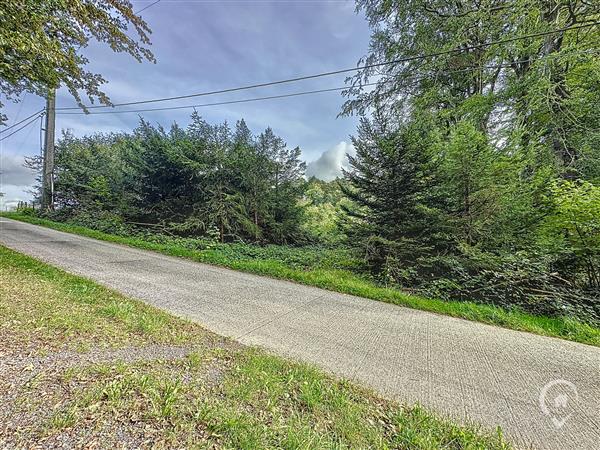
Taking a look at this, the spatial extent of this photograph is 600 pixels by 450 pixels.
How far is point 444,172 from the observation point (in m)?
5.24

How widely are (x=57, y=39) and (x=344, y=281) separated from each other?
6527 millimetres

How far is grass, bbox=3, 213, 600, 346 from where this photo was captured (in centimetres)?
347

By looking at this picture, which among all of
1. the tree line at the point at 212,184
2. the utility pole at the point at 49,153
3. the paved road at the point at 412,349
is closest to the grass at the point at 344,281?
the paved road at the point at 412,349

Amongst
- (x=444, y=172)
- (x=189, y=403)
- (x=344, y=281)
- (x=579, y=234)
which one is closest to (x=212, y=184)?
(x=344, y=281)

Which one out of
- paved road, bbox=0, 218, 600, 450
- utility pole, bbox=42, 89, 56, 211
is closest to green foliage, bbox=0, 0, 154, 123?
paved road, bbox=0, 218, 600, 450

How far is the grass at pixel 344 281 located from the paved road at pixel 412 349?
249 mm

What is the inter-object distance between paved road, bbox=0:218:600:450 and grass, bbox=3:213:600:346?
0.82ft

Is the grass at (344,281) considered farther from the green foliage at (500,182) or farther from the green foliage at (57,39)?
the green foliage at (57,39)

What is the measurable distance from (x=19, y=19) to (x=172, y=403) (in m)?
5.23

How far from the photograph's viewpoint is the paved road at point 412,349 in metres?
1.89

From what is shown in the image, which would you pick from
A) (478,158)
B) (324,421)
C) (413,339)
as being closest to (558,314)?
(413,339)

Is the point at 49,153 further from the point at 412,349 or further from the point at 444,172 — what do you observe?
the point at 412,349

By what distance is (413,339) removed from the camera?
300 centimetres

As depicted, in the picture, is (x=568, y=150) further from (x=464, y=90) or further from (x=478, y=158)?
(x=464, y=90)
